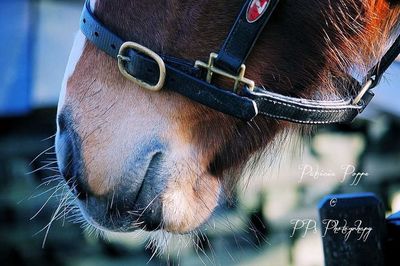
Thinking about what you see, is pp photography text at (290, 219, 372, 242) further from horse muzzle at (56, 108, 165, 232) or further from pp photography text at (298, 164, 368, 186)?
pp photography text at (298, 164, 368, 186)

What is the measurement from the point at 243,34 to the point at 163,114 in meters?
0.17

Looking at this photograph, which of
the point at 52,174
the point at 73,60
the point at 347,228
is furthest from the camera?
the point at 52,174

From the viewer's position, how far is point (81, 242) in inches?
106

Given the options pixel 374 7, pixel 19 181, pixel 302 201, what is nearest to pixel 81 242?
pixel 19 181

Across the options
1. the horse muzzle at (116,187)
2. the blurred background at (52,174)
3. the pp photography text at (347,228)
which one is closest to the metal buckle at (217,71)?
the horse muzzle at (116,187)

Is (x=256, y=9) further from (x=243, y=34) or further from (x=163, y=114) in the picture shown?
(x=163, y=114)

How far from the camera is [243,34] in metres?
0.99

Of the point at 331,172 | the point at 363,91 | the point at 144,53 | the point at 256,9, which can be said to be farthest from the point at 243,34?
the point at 331,172

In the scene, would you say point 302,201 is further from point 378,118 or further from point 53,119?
point 53,119

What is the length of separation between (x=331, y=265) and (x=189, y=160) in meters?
0.27

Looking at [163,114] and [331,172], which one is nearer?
[163,114]

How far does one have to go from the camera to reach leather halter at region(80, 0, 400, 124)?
38.9 inches

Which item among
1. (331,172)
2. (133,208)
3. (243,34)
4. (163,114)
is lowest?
(331,172)

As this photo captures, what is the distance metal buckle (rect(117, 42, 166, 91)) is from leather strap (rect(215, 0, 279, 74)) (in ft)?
0.27
